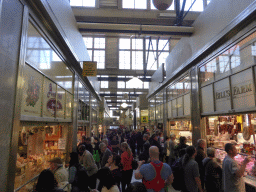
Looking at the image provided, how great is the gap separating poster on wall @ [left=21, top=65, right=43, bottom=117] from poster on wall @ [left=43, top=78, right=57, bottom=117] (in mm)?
315

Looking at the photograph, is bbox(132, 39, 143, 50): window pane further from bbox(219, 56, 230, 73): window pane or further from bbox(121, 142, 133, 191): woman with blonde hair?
bbox(121, 142, 133, 191): woman with blonde hair

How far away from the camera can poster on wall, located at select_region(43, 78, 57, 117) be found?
4521 millimetres

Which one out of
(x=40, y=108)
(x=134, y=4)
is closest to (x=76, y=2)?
(x=134, y=4)

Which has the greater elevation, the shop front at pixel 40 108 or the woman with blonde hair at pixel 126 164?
the shop front at pixel 40 108

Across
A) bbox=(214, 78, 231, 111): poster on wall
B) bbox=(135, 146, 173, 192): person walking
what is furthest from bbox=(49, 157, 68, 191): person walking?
bbox=(214, 78, 231, 111): poster on wall

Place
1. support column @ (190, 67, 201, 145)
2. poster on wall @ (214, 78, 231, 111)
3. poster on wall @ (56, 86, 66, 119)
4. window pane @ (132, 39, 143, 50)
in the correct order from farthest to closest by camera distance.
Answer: window pane @ (132, 39, 143, 50) → support column @ (190, 67, 201, 145) → poster on wall @ (56, 86, 66, 119) → poster on wall @ (214, 78, 231, 111)

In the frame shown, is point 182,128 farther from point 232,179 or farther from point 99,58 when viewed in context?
point 99,58

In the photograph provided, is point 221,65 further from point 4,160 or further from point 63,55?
point 4,160

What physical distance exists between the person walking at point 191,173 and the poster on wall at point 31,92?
3189mm

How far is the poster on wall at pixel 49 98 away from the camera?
452cm

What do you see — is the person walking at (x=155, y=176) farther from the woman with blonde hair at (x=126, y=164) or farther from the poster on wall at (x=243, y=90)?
the poster on wall at (x=243, y=90)

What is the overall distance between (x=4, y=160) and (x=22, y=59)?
157 centimetres

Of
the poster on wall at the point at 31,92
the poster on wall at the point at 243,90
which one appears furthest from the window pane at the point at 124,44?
the poster on wall at the point at 31,92

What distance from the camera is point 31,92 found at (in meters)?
3.72
